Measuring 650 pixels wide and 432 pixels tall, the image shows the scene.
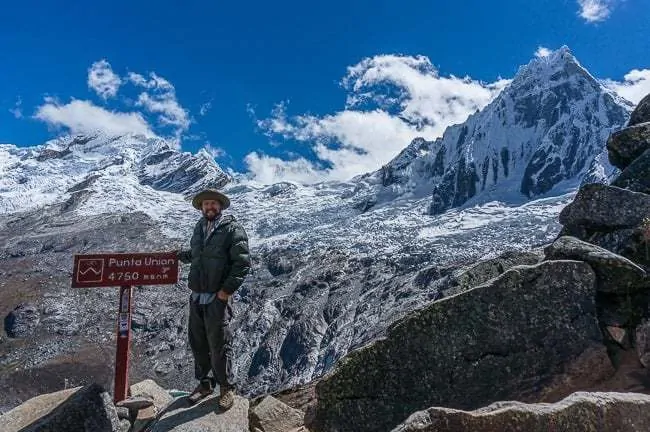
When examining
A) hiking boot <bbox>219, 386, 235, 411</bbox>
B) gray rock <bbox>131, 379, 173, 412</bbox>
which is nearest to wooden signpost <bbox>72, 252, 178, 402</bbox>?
gray rock <bbox>131, 379, 173, 412</bbox>

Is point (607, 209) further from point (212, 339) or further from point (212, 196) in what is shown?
point (212, 339)

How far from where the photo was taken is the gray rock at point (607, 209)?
393 inches

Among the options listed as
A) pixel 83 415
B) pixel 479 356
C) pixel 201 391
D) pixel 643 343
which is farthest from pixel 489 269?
pixel 83 415

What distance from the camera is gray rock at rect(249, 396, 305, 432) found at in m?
9.17

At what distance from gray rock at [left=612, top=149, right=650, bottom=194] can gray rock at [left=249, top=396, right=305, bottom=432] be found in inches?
297

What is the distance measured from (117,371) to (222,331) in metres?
3.85

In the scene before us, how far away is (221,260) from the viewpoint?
9.20 meters

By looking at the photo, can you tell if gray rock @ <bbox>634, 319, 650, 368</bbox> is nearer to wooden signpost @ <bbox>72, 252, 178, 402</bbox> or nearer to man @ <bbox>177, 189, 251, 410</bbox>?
man @ <bbox>177, 189, 251, 410</bbox>

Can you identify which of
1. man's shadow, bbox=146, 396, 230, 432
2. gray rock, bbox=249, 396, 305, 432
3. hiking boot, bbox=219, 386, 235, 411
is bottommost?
gray rock, bbox=249, 396, 305, 432

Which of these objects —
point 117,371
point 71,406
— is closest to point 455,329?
point 71,406

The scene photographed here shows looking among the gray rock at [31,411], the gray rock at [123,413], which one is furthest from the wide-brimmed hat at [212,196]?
the gray rock at [123,413]

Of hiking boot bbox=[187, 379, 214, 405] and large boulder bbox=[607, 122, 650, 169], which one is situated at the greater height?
large boulder bbox=[607, 122, 650, 169]

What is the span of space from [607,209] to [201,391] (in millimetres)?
7458

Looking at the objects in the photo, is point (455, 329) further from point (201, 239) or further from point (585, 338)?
point (201, 239)
